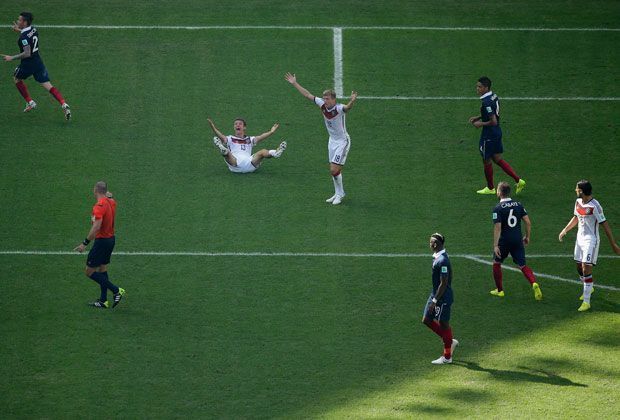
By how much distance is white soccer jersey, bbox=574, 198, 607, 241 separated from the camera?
16.7 metres

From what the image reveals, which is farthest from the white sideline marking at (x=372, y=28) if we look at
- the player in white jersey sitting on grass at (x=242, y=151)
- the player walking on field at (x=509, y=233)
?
the player walking on field at (x=509, y=233)

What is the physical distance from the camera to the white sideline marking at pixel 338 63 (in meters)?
25.2

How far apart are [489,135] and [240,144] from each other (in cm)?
508

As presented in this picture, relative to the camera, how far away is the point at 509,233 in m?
16.9

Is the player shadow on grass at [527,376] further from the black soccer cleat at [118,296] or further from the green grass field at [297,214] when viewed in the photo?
the black soccer cleat at [118,296]

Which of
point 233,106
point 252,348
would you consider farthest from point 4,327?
point 233,106

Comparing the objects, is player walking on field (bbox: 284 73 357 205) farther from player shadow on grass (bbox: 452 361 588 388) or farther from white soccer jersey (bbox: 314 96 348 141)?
player shadow on grass (bbox: 452 361 588 388)

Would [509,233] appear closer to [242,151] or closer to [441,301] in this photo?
[441,301]

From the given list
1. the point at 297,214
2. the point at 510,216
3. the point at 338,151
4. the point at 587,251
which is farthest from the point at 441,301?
the point at 338,151

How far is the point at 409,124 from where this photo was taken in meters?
24.0

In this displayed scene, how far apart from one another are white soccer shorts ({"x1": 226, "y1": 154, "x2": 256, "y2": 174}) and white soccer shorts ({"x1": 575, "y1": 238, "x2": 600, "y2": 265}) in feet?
25.2

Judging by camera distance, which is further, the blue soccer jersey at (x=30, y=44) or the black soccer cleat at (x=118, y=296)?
the blue soccer jersey at (x=30, y=44)

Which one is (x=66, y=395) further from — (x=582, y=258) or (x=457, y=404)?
(x=582, y=258)

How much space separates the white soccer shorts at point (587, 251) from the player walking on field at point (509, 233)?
812mm
